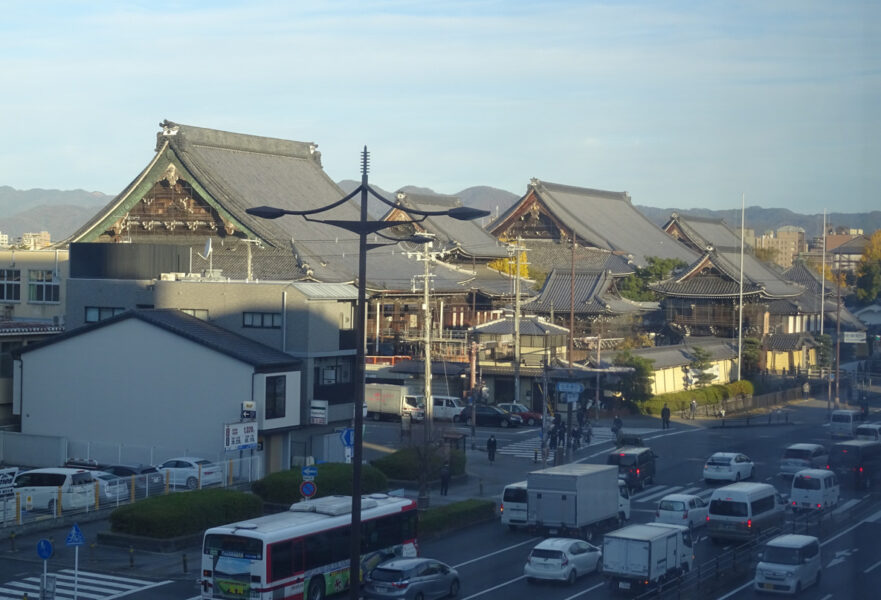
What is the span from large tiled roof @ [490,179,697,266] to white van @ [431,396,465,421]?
31.6m

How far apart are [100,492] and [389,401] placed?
21897 millimetres

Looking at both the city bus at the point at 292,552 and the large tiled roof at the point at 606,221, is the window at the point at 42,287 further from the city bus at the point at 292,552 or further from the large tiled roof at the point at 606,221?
the large tiled roof at the point at 606,221

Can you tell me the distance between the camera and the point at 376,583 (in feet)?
61.5

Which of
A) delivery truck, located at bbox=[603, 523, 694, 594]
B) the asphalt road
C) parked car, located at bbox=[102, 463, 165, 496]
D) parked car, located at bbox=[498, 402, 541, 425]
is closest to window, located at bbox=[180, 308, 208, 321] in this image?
parked car, located at bbox=[102, 463, 165, 496]

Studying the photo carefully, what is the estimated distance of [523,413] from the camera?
46.8 meters

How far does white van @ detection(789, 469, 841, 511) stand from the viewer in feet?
89.3

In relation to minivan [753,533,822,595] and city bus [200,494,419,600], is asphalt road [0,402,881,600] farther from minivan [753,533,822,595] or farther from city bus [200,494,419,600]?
city bus [200,494,419,600]

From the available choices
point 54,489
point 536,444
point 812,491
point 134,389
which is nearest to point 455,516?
point 812,491

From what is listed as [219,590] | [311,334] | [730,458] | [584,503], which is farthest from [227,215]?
[219,590]

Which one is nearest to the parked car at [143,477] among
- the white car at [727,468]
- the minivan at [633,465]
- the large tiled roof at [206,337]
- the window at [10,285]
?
the large tiled roof at [206,337]

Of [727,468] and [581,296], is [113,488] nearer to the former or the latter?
[727,468]

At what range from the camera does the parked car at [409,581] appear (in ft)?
60.8

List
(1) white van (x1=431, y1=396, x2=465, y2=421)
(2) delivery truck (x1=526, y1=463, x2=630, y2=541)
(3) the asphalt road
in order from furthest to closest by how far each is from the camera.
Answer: (1) white van (x1=431, y1=396, x2=465, y2=421) < (2) delivery truck (x1=526, y1=463, x2=630, y2=541) < (3) the asphalt road

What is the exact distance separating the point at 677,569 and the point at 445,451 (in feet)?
39.3
